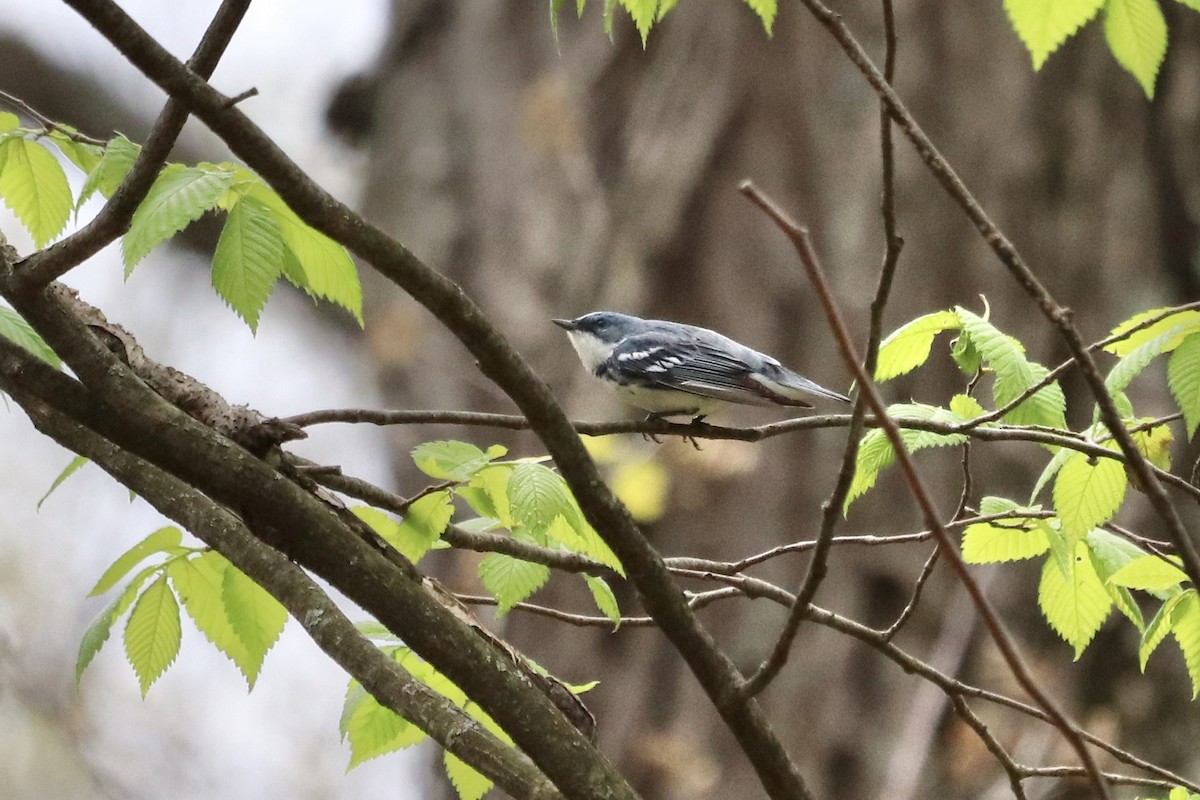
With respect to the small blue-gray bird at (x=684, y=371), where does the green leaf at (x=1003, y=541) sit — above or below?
below

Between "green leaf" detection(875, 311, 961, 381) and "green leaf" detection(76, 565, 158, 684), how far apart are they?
40.7 inches

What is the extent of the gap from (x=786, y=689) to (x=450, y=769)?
2.18 metres

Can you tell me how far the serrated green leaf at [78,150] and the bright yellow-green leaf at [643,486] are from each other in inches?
97.1

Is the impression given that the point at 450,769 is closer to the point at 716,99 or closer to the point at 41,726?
the point at 716,99

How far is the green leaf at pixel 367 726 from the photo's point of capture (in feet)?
4.90

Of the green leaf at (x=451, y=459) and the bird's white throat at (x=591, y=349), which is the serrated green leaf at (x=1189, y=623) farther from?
the bird's white throat at (x=591, y=349)

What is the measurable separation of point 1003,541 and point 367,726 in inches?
35.4

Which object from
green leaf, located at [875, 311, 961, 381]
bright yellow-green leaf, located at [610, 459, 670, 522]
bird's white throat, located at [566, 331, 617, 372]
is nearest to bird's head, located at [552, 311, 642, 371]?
bird's white throat, located at [566, 331, 617, 372]

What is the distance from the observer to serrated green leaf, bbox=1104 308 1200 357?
4.25ft

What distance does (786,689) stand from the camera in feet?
11.5

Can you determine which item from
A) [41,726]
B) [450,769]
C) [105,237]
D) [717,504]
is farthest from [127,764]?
[105,237]

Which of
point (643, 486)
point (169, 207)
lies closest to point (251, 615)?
point (169, 207)

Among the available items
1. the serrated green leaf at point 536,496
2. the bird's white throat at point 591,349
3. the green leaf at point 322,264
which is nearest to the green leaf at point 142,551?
the green leaf at point 322,264

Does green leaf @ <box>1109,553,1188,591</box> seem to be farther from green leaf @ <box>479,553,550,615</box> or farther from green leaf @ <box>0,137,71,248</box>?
green leaf @ <box>0,137,71,248</box>
